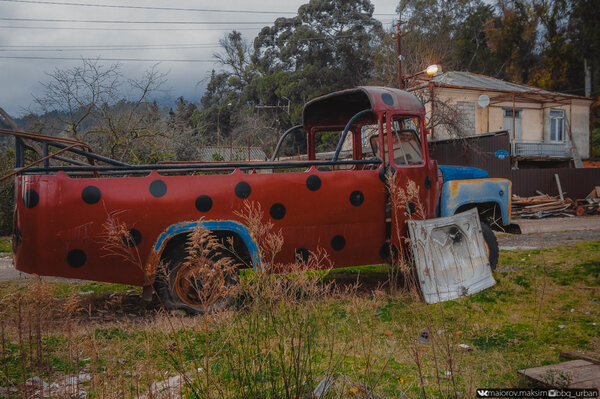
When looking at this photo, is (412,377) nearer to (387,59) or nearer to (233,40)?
(387,59)

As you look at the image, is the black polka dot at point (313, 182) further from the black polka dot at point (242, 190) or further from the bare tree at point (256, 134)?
the bare tree at point (256, 134)

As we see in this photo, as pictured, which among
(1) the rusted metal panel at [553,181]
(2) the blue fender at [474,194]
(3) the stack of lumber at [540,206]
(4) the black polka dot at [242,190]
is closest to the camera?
(4) the black polka dot at [242,190]

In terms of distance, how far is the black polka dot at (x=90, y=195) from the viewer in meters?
4.13

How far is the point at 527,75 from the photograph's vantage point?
4075 centimetres

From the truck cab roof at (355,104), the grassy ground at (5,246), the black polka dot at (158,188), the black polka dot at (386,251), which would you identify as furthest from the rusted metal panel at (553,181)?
the grassy ground at (5,246)

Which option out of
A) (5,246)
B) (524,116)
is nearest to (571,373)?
(5,246)

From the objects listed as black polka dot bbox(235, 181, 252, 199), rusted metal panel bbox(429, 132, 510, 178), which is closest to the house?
rusted metal panel bbox(429, 132, 510, 178)

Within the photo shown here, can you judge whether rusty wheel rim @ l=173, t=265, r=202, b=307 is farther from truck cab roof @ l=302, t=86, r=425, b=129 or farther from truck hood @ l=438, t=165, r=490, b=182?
truck hood @ l=438, t=165, r=490, b=182

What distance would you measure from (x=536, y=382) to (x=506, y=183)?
4.29 metres

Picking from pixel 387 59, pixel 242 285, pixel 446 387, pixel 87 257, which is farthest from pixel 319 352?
pixel 387 59

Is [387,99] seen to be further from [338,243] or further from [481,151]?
[481,151]

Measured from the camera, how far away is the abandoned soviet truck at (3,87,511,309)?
161 inches

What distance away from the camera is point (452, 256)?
5.35m

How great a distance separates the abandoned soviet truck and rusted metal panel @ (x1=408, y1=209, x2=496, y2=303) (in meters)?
0.34
